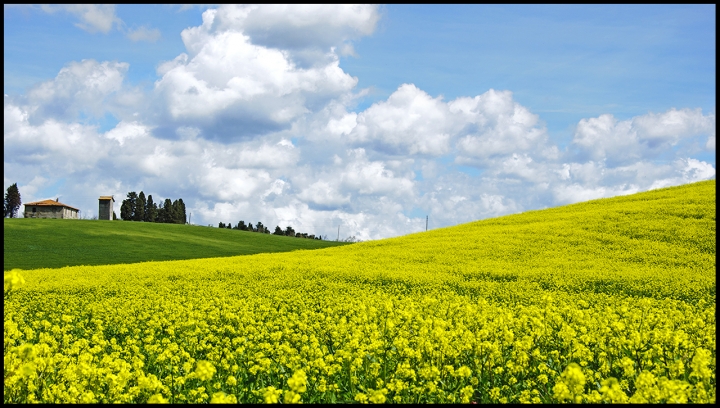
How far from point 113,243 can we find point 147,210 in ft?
181

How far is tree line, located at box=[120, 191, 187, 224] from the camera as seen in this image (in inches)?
4097

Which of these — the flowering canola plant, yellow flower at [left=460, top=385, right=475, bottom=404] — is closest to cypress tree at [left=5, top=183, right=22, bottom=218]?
the flowering canola plant

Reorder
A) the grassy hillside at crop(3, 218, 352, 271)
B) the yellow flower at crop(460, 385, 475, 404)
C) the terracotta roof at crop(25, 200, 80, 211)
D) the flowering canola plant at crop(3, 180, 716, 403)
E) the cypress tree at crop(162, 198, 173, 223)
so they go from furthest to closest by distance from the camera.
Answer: the cypress tree at crop(162, 198, 173, 223)
the terracotta roof at crop(25, 200, 80, 211)
the grassy hillside at crop(3, 218, 352, 271)
the flowering canola plant at crop(3, 180, 716, 403)
the yellow flower at crop(460, 385, 475, 404)

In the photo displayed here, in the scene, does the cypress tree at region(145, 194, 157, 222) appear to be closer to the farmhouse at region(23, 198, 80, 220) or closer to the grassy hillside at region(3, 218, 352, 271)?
the farmhouse at region(23, 198, 80, 220)

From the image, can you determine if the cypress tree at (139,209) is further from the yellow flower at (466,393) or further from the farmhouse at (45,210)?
the yellow flower at (466,393)

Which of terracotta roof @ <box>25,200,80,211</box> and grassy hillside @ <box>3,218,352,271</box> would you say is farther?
terracotta roof @ <box>25,200,80,211</box>

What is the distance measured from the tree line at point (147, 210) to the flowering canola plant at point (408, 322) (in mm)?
85212

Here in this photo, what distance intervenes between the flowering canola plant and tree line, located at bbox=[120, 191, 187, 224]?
85212 mm

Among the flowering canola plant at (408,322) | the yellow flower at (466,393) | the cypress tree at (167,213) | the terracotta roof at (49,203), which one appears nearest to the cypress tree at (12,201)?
the terracotta roof at (49,203)

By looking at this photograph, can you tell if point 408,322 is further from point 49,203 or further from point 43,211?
point 49,203

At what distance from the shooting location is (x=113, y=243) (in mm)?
53531

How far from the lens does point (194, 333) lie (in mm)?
10055

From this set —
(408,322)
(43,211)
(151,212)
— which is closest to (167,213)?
(151,212)

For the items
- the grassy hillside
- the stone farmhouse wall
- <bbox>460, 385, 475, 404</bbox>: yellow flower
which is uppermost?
the stone farmhouse wall
